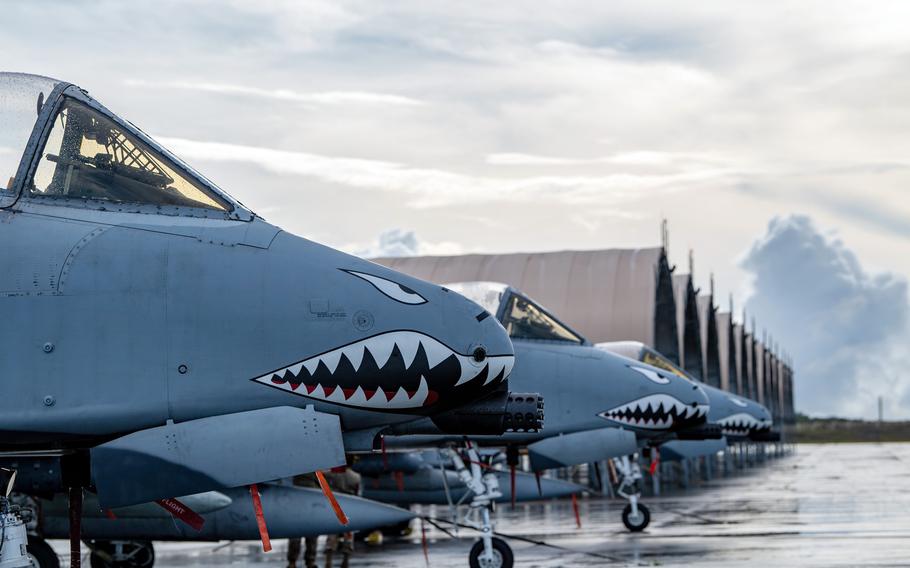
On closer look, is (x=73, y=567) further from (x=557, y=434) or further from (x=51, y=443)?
(x=557, y=434)

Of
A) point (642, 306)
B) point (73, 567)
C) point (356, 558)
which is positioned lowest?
point (356, 558)

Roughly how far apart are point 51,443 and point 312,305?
1.50 m

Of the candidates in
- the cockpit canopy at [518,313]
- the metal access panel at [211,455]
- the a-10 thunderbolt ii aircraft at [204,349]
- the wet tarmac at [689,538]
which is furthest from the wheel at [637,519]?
the metal access panel at [211,455]

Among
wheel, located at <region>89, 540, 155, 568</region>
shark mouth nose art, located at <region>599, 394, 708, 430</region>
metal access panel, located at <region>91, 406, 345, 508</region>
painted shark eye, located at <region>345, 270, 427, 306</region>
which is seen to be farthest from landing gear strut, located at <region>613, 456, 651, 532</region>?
metal access panel, located at <region>91, 406, 345, 508</region>

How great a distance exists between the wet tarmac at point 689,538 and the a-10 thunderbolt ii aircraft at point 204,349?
893 cm

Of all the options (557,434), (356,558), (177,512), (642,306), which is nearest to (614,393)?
(557,434)

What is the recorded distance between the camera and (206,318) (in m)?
6.27

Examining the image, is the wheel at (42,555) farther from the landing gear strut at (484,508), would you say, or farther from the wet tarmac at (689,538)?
the wet tarmac at (689,538)

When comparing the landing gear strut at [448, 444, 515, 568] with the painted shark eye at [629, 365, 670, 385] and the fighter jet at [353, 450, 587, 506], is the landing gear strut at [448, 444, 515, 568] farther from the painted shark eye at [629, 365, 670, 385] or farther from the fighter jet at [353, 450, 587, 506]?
the fighter jet at [353, 450, 587, 506]

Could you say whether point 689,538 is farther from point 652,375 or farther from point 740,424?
point 740,424

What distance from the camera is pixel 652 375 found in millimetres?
15711

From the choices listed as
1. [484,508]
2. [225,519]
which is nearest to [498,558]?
[484,508]

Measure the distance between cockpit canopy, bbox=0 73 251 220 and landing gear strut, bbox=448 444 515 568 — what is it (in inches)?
291

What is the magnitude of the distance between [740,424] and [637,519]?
→ 6.83 m
